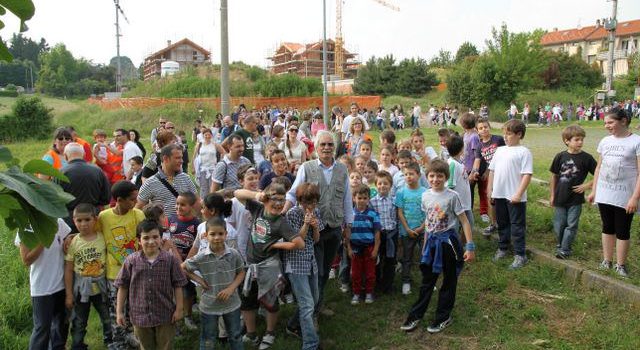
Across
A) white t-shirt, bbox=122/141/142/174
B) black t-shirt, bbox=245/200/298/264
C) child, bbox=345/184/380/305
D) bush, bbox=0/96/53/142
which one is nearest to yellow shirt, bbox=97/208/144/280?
black t-shirt, bbox=245/200/298/264

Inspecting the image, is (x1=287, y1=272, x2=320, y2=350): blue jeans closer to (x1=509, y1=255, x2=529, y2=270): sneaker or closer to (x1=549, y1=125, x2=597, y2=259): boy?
(x1=509, y1=255, x2=529, y2=270): sneaker

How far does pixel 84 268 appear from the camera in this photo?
13.7ft

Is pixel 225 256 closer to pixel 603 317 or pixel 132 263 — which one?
pixel 132 263

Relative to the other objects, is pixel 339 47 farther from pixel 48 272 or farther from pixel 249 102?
pixel 48 272

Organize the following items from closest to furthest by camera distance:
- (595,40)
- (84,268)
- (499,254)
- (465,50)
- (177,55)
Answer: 1. (84,268)
2. (499,254)
3. (465,50)
4. (595,40)
5. (177,55)

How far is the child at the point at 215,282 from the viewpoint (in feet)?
13.1

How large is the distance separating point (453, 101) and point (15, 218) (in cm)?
3887

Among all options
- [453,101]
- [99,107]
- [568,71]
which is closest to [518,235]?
[453,101]

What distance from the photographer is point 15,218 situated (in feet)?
4.50

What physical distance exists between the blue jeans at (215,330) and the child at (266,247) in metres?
0.31

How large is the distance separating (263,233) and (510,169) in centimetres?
319

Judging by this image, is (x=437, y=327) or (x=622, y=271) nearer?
(x=437, y=327)

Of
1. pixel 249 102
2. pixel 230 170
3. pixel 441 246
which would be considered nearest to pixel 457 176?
pixel 441 246

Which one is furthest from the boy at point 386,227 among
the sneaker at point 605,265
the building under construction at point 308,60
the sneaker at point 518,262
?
the building under construction at point 308,60
